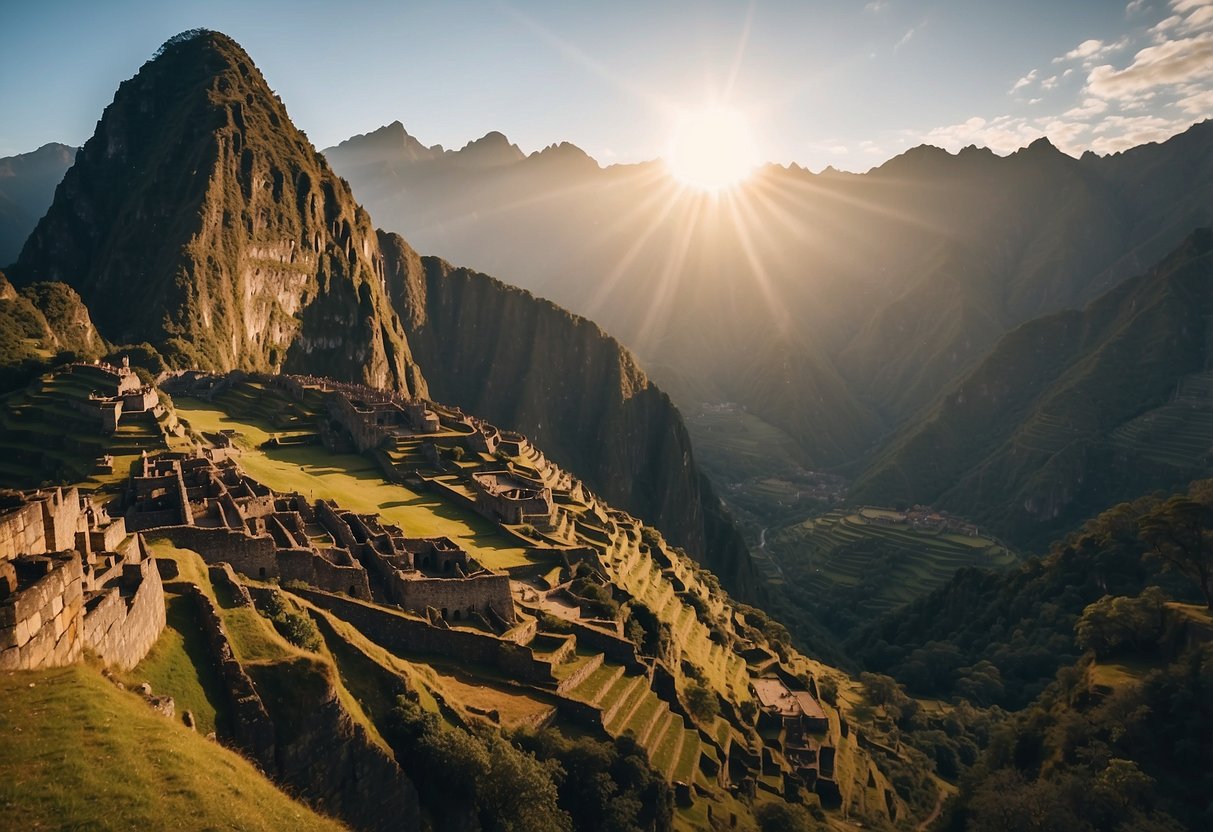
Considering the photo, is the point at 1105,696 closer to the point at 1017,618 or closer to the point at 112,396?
the point at 1017,618

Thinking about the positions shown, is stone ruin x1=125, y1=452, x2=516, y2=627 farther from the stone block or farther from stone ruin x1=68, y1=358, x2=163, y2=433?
stone ruin x1=68, y1=358, x2=163, y2=433

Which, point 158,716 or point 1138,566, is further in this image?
point 1138,566

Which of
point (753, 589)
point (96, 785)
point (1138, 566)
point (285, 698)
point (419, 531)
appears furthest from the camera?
point (753, 589)

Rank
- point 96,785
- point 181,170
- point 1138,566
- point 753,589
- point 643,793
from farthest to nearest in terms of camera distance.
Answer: point 181,170 < point 753,589 < point 1138,566 < point 643,793 < point 96,785

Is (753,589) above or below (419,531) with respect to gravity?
above

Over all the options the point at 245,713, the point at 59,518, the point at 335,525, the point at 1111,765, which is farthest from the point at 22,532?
the point at 1111,765

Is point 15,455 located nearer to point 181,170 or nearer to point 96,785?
point 96,785

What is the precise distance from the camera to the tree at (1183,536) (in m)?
60.7

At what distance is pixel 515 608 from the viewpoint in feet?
144

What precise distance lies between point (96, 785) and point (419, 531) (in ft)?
127

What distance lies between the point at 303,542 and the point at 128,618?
1757cm

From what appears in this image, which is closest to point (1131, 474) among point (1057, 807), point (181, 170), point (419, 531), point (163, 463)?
point (1057, 807)

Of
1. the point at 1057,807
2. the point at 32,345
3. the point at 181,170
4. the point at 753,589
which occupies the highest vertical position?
the point at 181,170

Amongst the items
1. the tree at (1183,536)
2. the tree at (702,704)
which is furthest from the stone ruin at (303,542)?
the tree at (1183,536)
